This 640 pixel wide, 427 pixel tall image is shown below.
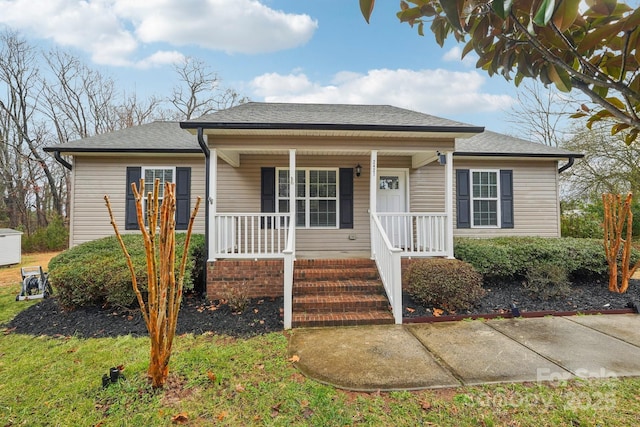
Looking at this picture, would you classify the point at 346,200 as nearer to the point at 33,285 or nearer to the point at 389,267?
the point at 389,267

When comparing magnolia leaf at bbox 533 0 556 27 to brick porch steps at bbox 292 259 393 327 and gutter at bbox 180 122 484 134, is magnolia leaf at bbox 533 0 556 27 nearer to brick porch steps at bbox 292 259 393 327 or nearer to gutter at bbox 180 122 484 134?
brick porch steps at bbox 292 259 393 327

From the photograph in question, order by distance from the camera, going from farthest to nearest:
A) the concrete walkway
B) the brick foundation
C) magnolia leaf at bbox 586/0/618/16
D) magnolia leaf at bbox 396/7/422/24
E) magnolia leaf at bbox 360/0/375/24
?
the brick foundation, the concrete walkway, magnolia leaf at bbox 396/7/422/24, magnolia leaf at bbox 360/0/375/24, magnolia leaf at bbox 586/0/618/16

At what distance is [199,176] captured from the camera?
8016 millimetres

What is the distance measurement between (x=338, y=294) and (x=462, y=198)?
16.4 feet

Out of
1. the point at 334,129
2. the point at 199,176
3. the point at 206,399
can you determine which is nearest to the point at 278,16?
the point at 199,176

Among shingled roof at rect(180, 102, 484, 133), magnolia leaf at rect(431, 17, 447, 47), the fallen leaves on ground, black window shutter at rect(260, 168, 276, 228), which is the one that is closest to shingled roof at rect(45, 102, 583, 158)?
shingled roof at rect(180, 102, 484, 133)

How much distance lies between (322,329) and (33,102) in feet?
79.1

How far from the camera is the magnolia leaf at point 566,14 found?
0.93 metres

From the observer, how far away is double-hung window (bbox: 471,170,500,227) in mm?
8312

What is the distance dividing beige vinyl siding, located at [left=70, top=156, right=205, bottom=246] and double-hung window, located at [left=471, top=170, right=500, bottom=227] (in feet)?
24.1

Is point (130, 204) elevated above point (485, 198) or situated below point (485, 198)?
below

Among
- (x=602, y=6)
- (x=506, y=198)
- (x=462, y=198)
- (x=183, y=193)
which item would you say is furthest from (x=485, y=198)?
(x=602, y=6)

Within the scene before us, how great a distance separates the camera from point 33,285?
6230 millimetres

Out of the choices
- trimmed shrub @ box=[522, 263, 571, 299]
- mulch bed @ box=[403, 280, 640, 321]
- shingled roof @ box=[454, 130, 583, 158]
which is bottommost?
mulch bed @ box=[403, 280, 640, 321]
